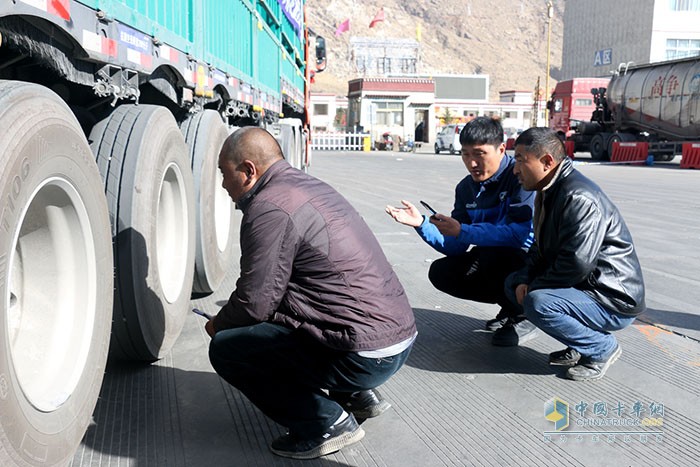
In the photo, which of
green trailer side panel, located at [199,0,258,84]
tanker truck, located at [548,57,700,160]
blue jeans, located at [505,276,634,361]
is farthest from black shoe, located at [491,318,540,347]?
tanker truck, located at [548,57,700,160]

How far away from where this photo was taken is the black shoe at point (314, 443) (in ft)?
8.74

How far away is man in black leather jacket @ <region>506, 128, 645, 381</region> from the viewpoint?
328 cm

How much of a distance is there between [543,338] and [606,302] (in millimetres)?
855

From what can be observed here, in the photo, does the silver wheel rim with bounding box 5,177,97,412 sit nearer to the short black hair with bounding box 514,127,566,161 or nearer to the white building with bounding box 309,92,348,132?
the short black hair with bounding box 514,127,566,161

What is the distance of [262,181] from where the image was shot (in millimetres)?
2541

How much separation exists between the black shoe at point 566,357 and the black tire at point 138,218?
6.87 feet

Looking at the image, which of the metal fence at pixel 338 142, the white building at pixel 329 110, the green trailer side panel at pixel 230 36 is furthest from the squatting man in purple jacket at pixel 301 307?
the white building at pixel 329 110

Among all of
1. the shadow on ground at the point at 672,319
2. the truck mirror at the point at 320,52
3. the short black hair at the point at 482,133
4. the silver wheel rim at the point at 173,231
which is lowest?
the shadow on ground at the point at 672,319

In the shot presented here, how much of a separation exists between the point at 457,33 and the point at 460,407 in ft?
435

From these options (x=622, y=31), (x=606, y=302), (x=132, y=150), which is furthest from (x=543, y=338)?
(x=622, y=31)

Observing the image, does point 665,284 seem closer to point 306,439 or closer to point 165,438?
point 306,439

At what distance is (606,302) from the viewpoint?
3.38m

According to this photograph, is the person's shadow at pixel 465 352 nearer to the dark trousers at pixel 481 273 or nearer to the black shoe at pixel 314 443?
the dark trousers at pixel 481 273

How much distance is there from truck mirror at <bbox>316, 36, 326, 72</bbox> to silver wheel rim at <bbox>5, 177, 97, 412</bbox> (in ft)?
49.1
